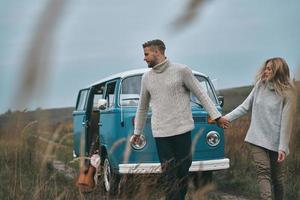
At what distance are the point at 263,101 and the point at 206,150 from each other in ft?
10.8

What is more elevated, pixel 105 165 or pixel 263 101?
pixel 263 101

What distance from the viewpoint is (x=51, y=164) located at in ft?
14.7

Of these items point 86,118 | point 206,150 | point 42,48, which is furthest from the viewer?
point 86,118

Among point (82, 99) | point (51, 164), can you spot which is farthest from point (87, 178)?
point (82, 99)

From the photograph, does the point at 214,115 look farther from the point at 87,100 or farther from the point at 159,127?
the point at 87,100

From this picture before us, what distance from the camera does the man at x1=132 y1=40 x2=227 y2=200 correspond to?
4.95 meters

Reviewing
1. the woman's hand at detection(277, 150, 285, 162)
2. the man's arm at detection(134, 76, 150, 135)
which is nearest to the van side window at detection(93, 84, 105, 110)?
the man's arm at detection(134, 76, 150, 135)

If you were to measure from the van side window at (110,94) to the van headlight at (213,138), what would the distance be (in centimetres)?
153

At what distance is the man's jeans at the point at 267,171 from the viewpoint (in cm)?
509

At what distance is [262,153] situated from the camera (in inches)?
203

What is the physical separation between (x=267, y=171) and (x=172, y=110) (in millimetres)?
1033

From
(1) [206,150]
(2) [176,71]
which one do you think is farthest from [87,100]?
(2) [176,71]

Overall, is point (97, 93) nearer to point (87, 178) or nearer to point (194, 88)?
point (194, 88)

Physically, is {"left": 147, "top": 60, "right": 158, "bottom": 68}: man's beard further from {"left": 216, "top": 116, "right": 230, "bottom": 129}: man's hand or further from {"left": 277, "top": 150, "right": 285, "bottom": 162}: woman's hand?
{"left": 277, "top": 150, "right": 285, "bottom": 162}: woman's hand
